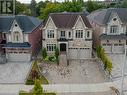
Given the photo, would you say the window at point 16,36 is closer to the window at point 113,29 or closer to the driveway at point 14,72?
the driveway at point 14,72

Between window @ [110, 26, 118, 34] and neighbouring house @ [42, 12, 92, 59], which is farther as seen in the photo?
window @ [110, 26, 118, 34]

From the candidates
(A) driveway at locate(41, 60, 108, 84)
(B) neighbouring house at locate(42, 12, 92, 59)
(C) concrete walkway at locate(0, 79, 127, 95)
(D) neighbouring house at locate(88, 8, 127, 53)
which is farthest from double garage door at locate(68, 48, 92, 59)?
(C) concrete walkway at locate(0, 79, 127, 95)

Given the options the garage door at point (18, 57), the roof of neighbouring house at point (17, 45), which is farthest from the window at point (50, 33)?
the garage door at point (18, 57)

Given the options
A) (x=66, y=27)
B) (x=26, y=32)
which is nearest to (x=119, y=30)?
(x=66, y=27)

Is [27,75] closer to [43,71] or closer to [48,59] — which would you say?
[43,71]

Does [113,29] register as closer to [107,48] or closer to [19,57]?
[107,48]

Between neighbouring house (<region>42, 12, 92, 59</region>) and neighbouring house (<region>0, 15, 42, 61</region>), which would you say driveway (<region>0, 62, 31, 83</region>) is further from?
neighbouring house (<region>42, 12, 92, 59</region>)
